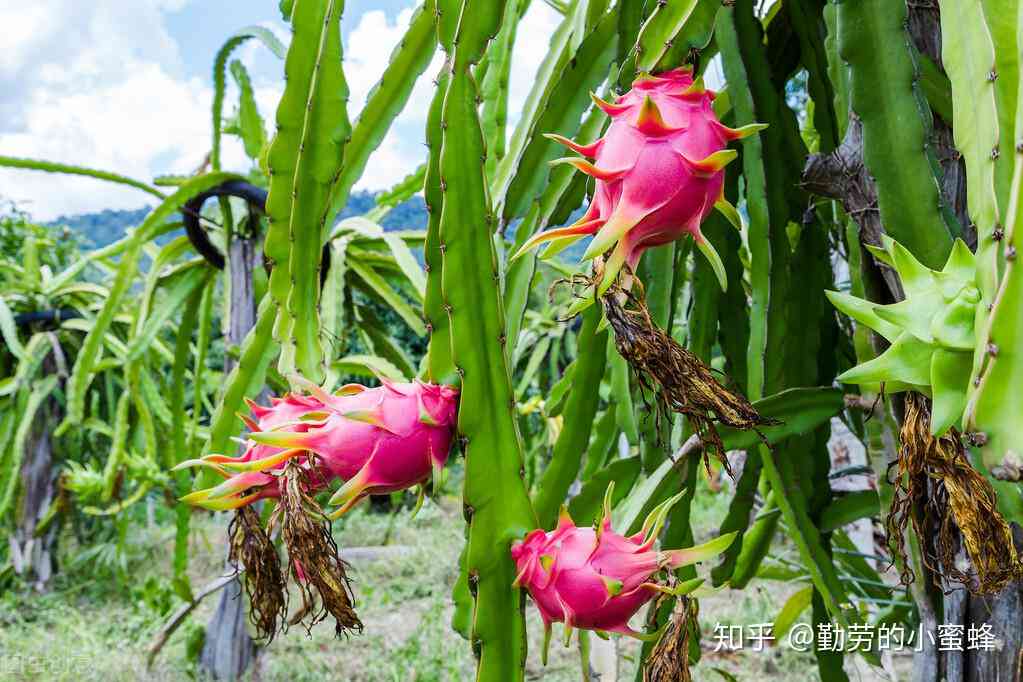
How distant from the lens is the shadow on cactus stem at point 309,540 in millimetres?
420

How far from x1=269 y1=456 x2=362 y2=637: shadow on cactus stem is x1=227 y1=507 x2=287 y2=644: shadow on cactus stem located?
56mm

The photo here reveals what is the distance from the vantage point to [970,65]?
358mm

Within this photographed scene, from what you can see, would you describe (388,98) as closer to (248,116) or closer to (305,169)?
(305,169)

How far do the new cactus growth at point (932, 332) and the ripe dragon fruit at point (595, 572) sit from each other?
11 cm

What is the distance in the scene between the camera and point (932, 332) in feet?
1.13

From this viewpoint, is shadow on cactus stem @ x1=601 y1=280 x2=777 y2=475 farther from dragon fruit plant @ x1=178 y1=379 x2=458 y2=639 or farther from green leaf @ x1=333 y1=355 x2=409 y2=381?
green leaf @ x1=333 y1=355 x2=409 y2=381

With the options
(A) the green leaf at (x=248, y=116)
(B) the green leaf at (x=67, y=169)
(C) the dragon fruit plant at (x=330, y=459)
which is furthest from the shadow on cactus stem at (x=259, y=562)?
(A) the green leaf at (x=248, y=116)

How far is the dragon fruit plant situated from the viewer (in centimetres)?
42

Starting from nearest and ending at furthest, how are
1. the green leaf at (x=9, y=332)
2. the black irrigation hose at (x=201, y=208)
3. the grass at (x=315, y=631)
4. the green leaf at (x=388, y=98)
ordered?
the green leaf at (x=388, y=98) → the black irrigation hose at (x=201, y=208) → the grass at (x=315, y=631) → the green leaf at (x=9, y=332)

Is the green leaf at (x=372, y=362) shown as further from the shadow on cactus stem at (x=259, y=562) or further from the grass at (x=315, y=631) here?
the shadow on cactus stem at (x=259, y=562)

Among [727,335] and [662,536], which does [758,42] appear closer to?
[727,335]

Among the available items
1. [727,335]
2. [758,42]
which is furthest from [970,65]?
[727,335]

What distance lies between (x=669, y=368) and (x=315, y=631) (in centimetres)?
217

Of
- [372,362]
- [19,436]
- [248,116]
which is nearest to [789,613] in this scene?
[372,362]
